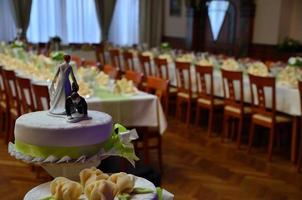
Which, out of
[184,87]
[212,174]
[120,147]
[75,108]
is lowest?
[212,174]

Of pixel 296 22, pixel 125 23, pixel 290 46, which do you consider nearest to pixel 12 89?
pixel 290 46

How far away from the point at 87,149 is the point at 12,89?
10.6ft

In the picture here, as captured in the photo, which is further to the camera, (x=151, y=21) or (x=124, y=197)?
(x=151, y=21)

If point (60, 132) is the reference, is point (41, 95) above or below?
below

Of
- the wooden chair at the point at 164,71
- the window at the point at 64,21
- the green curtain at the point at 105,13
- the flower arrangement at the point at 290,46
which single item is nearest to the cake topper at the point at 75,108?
the wooden chair at the point at 164,71

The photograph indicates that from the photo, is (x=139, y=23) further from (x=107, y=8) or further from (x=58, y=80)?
(x=58, y=80)

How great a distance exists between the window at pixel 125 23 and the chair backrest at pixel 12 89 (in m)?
5.89

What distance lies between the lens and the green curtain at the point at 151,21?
33.6 feet

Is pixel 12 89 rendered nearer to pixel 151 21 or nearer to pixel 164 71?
pixel 164 71

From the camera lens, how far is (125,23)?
1016cm

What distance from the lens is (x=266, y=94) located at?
4.14 metres

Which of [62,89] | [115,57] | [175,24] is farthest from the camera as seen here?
[175,24]

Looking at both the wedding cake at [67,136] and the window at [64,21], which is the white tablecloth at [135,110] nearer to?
the wedding cake at [67,136]

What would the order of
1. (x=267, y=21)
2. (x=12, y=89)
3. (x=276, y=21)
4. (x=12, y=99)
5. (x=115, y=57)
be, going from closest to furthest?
(x=12, y=99), (x=12, y=89), (x=276, y=21), (x=267, y=21), (x=115, y=57)
